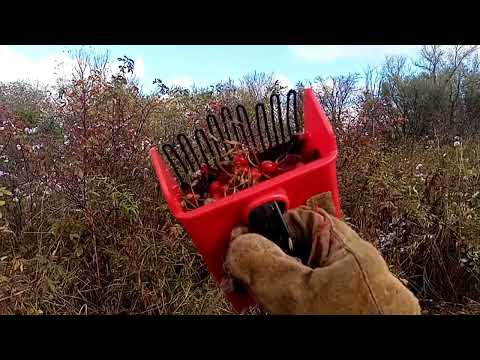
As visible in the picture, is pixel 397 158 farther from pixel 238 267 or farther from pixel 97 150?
pixel 238 267

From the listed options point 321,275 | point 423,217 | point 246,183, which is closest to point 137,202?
point 423,217

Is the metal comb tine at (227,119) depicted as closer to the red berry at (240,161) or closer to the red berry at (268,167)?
the red berry at (240,161)

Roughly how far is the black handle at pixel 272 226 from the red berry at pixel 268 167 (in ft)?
0.69

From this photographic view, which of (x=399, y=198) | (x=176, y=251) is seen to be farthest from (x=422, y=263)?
(x=176, y=251)

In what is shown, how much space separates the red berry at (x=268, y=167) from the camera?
3.83ft

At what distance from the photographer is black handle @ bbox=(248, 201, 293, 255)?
954mm

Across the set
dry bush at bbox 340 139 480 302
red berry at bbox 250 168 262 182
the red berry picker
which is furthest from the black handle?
dry bush at bbox 340 139 480 302

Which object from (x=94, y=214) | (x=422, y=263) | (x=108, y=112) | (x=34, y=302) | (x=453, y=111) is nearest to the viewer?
(x=34, y=302)

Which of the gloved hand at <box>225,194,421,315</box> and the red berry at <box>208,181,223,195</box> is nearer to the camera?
the gloved hand at <box>225,194,421,315</box>

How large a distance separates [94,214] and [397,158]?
2.42m

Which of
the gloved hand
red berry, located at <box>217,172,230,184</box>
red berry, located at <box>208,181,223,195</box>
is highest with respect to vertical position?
red berry, located at <box>217,172,230,184</box>

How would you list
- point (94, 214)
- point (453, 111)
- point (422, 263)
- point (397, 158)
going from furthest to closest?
point (453, 111) < point (397, 158) < point (422, 263) < point (94, 214)

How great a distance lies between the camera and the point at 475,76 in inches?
214

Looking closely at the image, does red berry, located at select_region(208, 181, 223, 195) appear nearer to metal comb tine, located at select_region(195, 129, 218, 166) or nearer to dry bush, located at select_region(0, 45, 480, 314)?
metal comb tine, located at select_region(195, 129, 218, 166)
